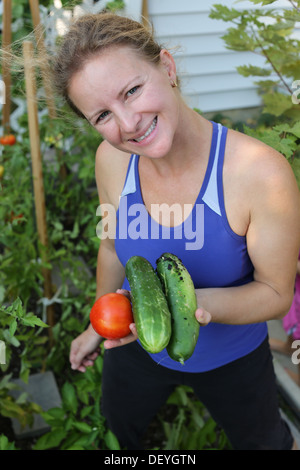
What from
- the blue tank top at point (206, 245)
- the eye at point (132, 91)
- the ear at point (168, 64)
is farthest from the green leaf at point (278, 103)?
the eye at point (132, 91)

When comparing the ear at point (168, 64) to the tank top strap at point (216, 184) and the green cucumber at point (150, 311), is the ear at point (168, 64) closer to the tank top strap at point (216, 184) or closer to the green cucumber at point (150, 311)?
the tank top strap at point (216, 184)

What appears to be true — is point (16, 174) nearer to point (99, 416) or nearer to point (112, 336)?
point (99, 416)

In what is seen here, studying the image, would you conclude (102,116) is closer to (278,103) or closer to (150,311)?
(150,311)

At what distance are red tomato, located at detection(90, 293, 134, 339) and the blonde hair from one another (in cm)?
63

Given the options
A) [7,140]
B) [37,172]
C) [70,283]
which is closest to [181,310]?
[37,172]

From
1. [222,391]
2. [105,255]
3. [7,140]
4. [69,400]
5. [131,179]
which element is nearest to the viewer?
[131,179]

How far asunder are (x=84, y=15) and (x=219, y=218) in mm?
725

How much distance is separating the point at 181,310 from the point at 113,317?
218 mm

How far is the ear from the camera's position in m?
1.33

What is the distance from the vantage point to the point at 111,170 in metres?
1.65

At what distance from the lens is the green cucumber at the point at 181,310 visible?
1175 mm

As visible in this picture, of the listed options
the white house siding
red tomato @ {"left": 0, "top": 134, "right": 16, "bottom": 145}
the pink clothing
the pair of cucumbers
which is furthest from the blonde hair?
the white house siding

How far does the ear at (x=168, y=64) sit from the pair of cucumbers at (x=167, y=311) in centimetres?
53
